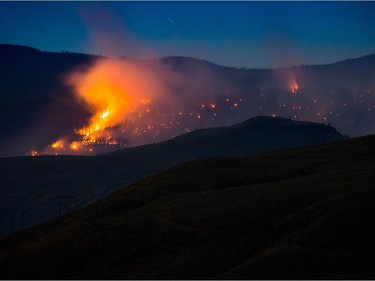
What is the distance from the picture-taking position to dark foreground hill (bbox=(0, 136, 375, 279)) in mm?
88875

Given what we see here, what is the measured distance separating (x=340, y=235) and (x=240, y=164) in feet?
223

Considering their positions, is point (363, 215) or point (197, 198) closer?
point (363, 215)

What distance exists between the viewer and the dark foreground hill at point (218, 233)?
8888 centimetres

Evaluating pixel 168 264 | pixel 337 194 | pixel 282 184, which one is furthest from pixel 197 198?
pixel 168 264

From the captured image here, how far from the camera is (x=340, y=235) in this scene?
313ft

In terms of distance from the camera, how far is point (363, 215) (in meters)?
101

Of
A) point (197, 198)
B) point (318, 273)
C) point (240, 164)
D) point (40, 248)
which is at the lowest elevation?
point (318, 273)

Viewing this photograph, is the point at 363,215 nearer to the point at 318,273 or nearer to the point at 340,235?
the point at 340,235

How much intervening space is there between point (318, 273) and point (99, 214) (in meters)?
57.1

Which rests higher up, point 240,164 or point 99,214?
point 240,164

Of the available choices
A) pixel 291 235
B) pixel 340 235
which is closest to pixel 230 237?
pixel 291 235

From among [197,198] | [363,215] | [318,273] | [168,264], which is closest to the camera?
[318,273]

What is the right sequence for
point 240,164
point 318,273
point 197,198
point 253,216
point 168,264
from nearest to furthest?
point 318,273
point 168,264
point 253,216
point 197,198
point 240,164

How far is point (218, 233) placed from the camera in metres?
103
